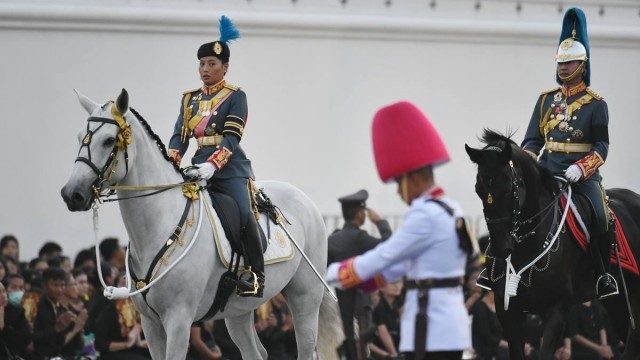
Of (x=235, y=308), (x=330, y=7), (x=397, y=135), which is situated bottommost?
(x=235, y=308)

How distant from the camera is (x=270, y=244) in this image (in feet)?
34.4

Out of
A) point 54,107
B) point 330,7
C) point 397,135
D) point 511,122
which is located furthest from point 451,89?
point 397,135

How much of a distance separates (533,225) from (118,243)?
6.41m

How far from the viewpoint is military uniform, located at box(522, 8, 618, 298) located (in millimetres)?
10930

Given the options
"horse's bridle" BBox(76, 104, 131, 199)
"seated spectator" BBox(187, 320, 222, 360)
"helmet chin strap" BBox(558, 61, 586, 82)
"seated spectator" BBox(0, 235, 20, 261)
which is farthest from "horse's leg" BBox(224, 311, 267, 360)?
"seated spectator" BBox(0, 235, 20, 261)

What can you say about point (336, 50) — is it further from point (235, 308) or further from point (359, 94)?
point (235, 308)

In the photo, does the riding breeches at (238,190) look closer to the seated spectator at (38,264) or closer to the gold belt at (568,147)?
the gold belt at (568,147)

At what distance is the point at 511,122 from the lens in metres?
19.6

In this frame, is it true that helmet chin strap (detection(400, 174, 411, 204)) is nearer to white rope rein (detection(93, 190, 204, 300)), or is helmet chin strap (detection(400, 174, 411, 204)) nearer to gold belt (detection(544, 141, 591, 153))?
white rope rein (detection(93, 190, 204, 300))

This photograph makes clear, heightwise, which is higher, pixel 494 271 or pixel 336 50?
pixel 336 50

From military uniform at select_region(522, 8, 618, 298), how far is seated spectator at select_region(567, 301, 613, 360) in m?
4.58

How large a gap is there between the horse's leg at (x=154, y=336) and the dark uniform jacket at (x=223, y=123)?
1181 millimetres

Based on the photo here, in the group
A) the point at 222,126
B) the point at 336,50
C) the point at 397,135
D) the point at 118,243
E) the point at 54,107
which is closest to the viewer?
the point at 397,135

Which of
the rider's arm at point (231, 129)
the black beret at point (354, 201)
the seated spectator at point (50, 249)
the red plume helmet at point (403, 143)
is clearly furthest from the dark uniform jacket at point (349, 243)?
the red plume helmet at point (403, 143)
